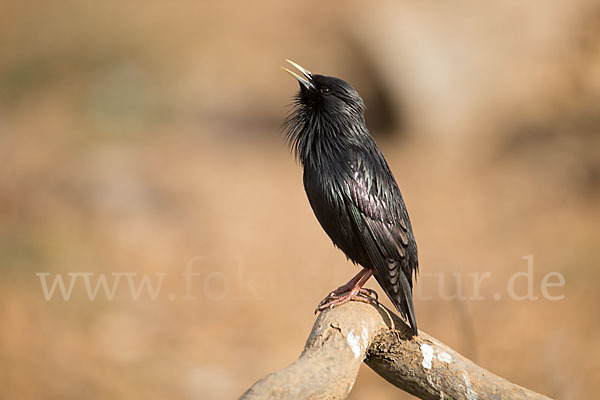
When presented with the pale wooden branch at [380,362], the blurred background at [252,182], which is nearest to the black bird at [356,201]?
the pale wooden branch at [380,362]

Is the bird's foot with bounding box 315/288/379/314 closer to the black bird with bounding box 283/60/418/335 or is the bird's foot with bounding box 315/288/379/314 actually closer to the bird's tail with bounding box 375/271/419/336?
the black bird with bounding box 283/60/418/335

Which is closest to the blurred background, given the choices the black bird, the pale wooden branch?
the black bird

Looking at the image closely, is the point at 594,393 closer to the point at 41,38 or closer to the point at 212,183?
the point at 212,183

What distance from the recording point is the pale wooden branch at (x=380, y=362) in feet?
9.87

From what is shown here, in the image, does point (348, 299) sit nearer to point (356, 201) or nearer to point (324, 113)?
point (356, 201)

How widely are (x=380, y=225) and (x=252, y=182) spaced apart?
7051 millimetres

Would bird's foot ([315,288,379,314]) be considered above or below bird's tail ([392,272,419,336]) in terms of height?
below

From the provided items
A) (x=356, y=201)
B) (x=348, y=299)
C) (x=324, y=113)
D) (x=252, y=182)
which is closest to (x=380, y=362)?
(x=348, y=299)

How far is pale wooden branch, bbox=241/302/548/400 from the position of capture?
9.87ft

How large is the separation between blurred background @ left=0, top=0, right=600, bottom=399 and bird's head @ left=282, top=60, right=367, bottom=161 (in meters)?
2.26

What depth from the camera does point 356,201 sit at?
3.89m

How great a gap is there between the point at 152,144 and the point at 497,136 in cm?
576

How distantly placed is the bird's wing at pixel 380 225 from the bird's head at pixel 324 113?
25 centimetres

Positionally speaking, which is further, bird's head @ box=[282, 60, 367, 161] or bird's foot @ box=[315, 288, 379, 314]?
bird's head @ box=[282, 60, 367, 161]
